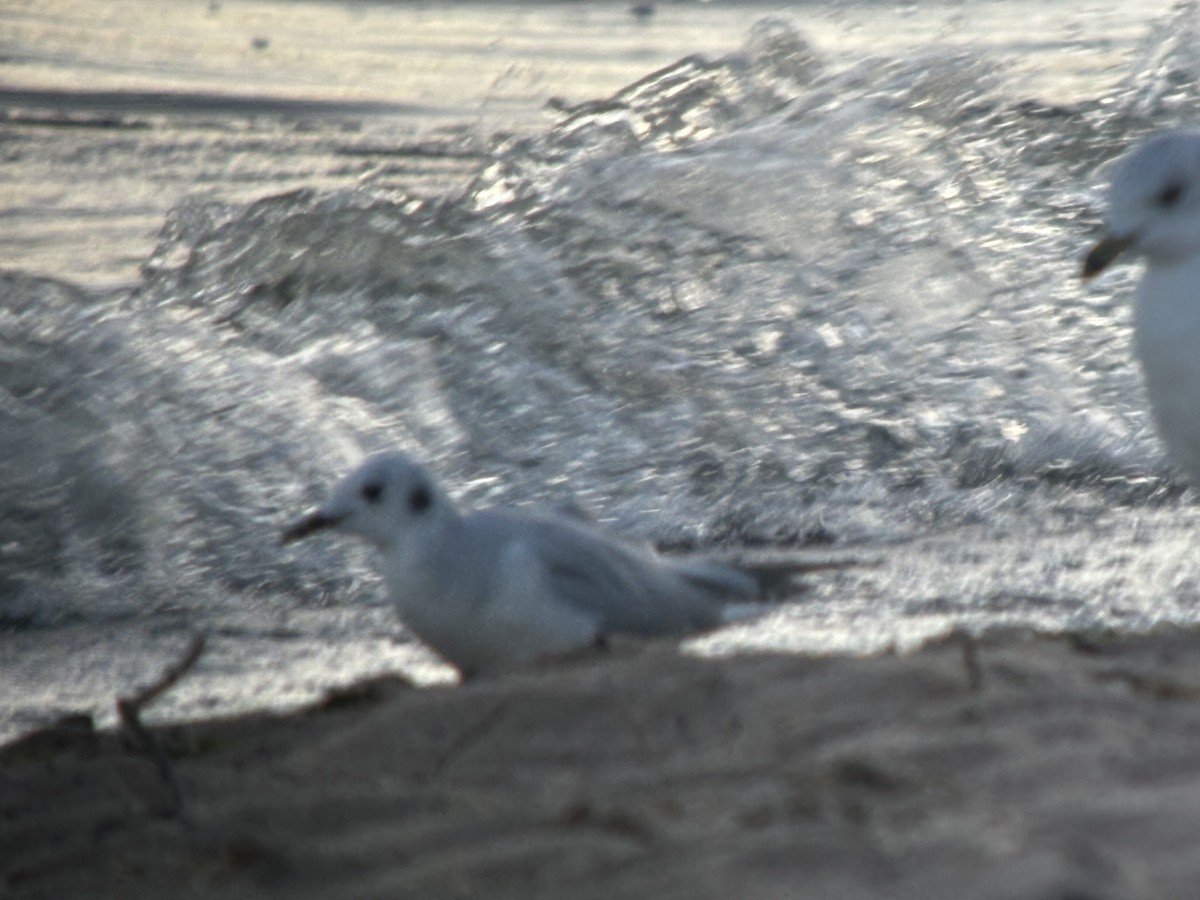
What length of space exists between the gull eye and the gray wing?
1.44 metres

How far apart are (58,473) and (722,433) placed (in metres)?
2.34

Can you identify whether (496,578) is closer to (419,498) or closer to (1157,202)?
(419,498)

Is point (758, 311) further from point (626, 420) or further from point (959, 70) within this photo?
point (959, 70)

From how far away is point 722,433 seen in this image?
6664 mm

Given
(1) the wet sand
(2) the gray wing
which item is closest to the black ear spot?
(2) the gray wing

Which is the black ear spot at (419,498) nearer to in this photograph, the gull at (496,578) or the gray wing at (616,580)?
the gull at (496,578)

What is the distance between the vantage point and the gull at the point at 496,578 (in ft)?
12.5

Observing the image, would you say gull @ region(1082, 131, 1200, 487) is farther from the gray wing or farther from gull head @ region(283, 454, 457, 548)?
gull head @ region(283, 454, 457, 548)

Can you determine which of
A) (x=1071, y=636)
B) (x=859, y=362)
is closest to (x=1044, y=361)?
(x=859, y=362)

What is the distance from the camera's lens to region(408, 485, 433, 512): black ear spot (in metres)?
3.94

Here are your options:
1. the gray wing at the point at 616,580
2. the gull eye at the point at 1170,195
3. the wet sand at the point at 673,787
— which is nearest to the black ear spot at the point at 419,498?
the gray wing at the point at 616,580

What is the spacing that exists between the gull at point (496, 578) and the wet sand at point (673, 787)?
0.33 meters

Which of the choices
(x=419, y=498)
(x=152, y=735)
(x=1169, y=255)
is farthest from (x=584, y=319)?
(x=152, y=735)

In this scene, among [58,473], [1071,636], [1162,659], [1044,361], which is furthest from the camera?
[1044,361]
